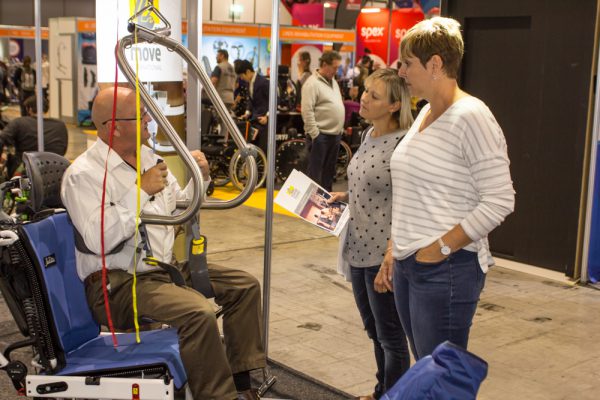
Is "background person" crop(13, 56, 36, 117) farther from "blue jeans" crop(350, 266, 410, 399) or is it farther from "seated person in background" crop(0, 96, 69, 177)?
"blue jeans" crop(350, 266, 410, 399)

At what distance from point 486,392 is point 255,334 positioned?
1204 millimetres

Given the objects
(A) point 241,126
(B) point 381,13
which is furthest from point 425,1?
(A) point 241,126

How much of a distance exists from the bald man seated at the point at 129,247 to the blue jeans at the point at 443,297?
78cm

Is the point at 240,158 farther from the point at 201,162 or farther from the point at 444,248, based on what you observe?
the point at 444,248

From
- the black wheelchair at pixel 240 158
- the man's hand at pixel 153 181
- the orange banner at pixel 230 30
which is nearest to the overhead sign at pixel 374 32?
the orange banner at pixel 230 30

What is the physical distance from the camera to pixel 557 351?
431 cm

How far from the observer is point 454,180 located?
2324 mm

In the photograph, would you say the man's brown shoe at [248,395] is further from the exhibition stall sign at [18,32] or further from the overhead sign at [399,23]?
the exhibition stall sign at [18,32]

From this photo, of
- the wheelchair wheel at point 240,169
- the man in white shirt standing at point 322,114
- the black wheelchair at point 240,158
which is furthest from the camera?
the black wheelchair at point 240,158

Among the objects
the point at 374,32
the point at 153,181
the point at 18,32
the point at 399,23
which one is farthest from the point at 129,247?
the point at 18,32

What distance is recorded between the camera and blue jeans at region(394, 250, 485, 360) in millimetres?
2355

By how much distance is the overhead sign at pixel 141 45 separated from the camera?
4113 millimetres

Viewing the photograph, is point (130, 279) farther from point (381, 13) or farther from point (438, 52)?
point (381, 13)

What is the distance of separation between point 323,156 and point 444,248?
5751 millimetres
